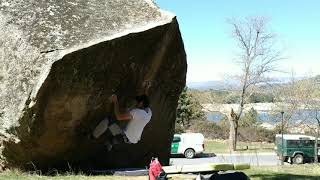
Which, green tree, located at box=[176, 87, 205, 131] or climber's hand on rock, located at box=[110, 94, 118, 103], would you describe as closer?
climber's hand on rock, located at box=[110, 94, 118, 103]

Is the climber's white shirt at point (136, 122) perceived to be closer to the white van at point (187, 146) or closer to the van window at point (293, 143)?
the van window at point (293, 143)

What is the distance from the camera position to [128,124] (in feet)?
29.8

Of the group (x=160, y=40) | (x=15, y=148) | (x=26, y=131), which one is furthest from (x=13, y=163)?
(x=160, y=40)

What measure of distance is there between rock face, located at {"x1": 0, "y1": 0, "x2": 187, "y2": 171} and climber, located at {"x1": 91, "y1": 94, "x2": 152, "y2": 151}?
153 millimetres

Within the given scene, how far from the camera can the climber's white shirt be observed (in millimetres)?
8859

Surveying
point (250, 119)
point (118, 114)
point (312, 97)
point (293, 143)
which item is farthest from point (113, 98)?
point (250, 119)

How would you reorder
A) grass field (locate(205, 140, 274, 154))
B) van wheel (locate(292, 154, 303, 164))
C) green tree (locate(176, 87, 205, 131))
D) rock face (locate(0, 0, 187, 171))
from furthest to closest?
1. green tree (locate(176, 87, 205, 131))
2. grass field (locate(205, 140, 274, 154))
3. van wheel (locate(292, 154, 303, 164))
4. rock face (locate(0, 0, 187, 171))

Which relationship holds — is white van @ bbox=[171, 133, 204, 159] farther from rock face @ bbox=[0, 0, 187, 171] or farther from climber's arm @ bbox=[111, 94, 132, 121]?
climber's arm @ bbox=[111, 94, 132, 121]

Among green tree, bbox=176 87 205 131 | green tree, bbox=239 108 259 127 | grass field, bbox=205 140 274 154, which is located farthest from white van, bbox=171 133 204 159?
green tree, bbox=239 108 259 127

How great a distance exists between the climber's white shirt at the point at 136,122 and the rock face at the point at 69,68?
44cm


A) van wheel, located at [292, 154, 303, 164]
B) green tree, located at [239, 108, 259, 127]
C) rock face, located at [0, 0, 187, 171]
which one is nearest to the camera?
rock face, located at [0, 0, 187, 171]

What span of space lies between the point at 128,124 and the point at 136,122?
193 millimetres

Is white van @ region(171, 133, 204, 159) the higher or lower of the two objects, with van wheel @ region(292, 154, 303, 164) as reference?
higher

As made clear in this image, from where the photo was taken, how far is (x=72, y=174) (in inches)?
338
